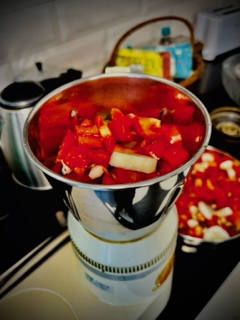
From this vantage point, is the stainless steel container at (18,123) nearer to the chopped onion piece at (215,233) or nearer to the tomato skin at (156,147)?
the tomato skin at (156,147)

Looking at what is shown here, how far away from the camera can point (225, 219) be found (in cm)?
78

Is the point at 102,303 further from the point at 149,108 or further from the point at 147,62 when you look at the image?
the point at 147,62

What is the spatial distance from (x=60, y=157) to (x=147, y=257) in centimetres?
23

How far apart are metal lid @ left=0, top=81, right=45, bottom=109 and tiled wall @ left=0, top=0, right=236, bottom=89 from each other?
158 mm

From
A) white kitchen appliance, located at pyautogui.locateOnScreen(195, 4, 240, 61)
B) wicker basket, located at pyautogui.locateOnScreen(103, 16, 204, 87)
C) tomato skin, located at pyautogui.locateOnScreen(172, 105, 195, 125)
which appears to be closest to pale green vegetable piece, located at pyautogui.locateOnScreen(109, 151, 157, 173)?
tomato skin, located at pyautogui.locateOnScreen(172, 105, 195, 125)

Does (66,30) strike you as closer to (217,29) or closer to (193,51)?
(193,51)

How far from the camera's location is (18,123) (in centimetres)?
62

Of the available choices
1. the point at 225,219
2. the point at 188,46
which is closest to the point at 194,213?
the point at 225,219

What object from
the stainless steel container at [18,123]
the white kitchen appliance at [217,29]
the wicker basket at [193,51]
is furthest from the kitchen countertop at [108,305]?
the white kitchen appliance at [217,29]

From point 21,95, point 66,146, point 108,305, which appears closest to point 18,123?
point 21,95

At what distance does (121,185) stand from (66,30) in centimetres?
70

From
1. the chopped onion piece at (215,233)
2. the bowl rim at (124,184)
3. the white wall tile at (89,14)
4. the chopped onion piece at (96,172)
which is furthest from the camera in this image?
the white wall tile at (89,14)

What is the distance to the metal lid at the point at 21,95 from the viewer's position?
60cm

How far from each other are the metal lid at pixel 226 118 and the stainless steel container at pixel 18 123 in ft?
1.95
